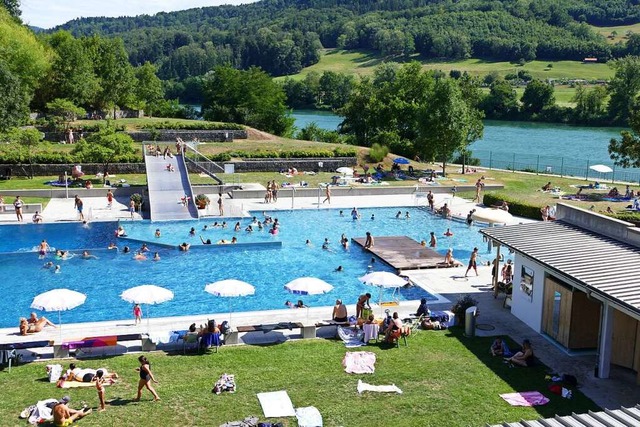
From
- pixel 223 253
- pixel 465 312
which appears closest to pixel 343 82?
pixel 223 253

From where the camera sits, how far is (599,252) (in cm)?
1973

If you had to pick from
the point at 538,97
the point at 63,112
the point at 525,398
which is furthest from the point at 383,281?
the point at 538,97

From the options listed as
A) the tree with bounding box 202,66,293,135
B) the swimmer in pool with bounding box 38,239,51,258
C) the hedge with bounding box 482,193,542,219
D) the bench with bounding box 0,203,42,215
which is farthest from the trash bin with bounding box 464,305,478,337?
the tree with bounding box 202,66,293,135

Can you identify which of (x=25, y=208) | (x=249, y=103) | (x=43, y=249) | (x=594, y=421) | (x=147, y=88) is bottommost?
(x=43, y=249)

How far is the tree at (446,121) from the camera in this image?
50.4m

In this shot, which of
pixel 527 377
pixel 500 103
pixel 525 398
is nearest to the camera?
pixel 525 398

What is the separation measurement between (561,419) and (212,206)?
1266 inches

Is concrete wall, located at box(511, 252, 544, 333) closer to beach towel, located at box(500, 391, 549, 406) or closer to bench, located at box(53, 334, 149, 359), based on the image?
beach towel, located at box(500, 391, 549, 406)

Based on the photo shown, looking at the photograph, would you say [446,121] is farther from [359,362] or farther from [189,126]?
[359,362]

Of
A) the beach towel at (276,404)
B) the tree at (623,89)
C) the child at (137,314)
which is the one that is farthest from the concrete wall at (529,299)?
the tree at (623,89)

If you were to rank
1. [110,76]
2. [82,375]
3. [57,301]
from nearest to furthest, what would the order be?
[82,375]
[57,301]
[110,76]

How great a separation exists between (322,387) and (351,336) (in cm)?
360

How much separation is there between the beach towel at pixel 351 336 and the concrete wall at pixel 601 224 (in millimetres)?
8364

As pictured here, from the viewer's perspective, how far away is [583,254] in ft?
64.4
